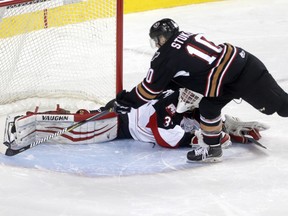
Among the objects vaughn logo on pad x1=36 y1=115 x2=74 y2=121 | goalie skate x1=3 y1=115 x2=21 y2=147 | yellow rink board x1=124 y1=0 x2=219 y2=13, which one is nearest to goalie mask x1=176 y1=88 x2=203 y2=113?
vaughn logo on pad x1=36 y1=115 x2=74 y2=121

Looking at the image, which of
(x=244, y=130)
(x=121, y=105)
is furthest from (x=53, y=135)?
(x=244, y=130)

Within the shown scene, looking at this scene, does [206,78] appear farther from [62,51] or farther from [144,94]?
[62,51]

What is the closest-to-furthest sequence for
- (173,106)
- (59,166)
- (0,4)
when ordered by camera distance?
(0,4)
(59,166)
(173,106)

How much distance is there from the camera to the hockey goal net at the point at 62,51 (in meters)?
3.02

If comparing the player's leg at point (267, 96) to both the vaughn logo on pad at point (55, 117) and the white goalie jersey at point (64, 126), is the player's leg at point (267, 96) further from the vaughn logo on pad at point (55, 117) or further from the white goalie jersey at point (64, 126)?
the vaughn logo on pad at point (55, 117)

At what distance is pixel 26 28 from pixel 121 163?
892mm

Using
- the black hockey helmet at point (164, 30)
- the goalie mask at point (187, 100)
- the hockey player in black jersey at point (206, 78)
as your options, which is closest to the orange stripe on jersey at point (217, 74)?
the hockey player in black jersey at point (206, 78)

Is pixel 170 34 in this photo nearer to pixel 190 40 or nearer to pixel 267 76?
pixel 190 40

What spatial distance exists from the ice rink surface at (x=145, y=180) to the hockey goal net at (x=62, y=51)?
17.8 inches

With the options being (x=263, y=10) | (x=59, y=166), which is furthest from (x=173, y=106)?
(x=263, y=10)

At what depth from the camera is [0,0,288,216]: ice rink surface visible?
226 cm

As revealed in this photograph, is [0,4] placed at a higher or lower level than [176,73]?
higher

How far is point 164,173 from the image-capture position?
2.59 m

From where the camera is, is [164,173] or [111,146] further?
[111,146]
